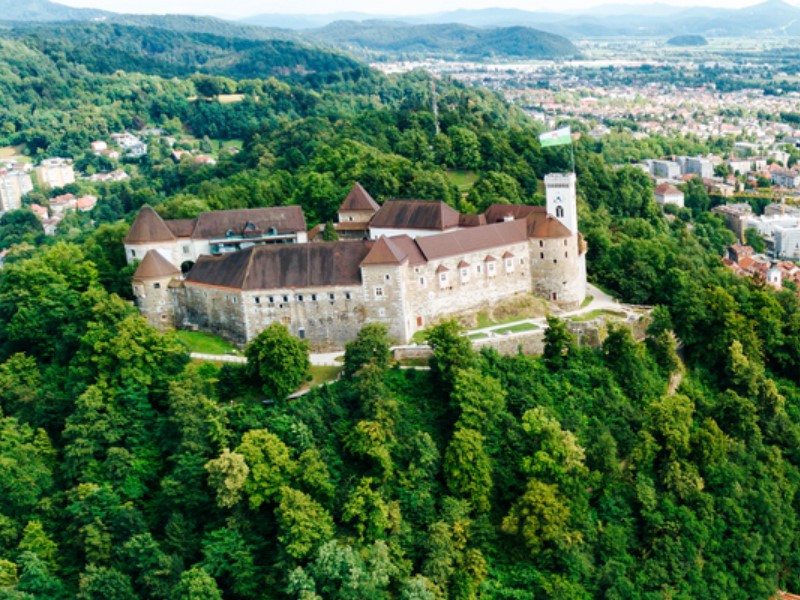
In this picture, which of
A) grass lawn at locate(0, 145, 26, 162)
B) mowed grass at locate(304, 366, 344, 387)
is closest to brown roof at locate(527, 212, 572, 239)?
mowed grass at locate(304, 366, 344, 387)

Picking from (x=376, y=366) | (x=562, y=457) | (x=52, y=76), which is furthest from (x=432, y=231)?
(x=52, y=76)

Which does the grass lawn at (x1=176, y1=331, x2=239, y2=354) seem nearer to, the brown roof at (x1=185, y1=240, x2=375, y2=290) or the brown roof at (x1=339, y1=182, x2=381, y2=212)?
the brown roof at (x1=185, y1=240, x2=375, y2=290)

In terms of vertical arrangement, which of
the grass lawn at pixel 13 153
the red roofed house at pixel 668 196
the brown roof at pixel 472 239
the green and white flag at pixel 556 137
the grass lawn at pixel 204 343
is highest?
the green and white flag at pixel 556 137

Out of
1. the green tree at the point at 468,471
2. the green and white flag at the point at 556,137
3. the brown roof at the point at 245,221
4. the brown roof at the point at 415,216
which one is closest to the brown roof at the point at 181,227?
the brown roof at the point at 245,221

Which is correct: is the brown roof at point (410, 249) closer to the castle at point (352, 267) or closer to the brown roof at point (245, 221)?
the castle at point (352, 267)

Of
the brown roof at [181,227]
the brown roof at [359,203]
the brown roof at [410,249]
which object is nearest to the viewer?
the brown roof at [410,249]

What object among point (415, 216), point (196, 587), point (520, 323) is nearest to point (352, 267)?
point (415, 216)
